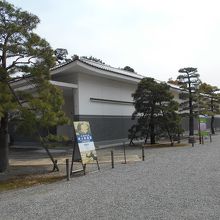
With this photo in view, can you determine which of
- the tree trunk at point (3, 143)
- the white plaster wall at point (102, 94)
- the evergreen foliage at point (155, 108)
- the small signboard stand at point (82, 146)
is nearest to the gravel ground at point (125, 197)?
the small signboard stand at point (82, 146)

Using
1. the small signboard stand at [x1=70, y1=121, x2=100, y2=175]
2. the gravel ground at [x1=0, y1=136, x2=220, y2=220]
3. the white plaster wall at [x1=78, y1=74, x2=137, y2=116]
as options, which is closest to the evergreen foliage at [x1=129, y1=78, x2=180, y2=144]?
the white plaster wall at [x1=78, y1=74, x2=137, y2=116]

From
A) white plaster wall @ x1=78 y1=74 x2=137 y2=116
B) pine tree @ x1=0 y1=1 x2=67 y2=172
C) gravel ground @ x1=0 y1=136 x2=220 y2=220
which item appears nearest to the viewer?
gravel ground @ x1=0 y1=136 x2=220 y2=220

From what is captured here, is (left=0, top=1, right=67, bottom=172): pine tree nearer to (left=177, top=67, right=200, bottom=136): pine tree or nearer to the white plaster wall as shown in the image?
the white plaster wall

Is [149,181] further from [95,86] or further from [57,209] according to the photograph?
[95,86]

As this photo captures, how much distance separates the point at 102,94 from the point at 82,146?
11.1 metres

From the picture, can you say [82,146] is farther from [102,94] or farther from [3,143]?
[102,94]

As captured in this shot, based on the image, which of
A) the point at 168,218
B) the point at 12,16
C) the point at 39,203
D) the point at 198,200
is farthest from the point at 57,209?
the point at 12,16

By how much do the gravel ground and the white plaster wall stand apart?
32.2 ft

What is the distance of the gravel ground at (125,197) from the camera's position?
6156 mm

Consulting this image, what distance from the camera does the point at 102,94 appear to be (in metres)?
22.5

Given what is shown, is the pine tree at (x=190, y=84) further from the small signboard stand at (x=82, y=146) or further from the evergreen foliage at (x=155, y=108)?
the small signboard stand at (x=82, y=146)

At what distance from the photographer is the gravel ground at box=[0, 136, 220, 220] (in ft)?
20.2

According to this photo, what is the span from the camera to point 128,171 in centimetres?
1137

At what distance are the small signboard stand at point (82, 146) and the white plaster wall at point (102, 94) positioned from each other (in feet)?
27.0
